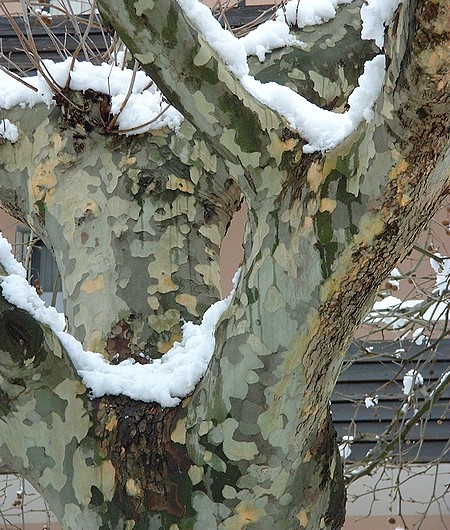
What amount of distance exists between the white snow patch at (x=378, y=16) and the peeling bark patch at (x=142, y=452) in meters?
0.85

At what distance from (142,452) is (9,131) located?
1.16 meters

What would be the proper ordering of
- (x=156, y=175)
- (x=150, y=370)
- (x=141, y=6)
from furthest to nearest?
(x=156, y=175) → (x=150, y=370) → (x=141, y=6)

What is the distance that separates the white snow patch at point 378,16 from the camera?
57.7 inches

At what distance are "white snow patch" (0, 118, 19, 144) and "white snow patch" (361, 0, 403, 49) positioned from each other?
1351mm

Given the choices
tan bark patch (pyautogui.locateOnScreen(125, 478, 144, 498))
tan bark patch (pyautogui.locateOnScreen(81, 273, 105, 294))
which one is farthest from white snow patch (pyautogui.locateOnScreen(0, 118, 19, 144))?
tan bark patch (pyautogui.locateOnScreen(125, 478, 144, 498))

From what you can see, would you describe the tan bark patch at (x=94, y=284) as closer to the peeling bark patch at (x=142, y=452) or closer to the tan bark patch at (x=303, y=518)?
the peeling bark patch at (x=142, y=452)

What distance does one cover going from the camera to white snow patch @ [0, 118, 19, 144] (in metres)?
2.63

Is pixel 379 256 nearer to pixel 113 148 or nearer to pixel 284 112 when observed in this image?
pixel 284 112

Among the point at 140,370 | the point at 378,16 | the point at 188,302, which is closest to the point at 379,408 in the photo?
the point at 188,302

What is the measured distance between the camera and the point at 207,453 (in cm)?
181

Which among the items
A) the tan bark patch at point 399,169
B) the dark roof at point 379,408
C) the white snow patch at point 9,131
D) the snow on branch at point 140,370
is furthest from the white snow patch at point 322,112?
the dark roof at point 379,408

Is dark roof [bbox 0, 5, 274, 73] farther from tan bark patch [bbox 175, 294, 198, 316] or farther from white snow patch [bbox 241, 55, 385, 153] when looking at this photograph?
white snow patch [bbox 241, 55, 385, 153]

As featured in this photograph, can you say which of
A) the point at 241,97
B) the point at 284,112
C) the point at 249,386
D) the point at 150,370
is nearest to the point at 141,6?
the point at 241,97

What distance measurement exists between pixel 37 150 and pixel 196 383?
0.98m
